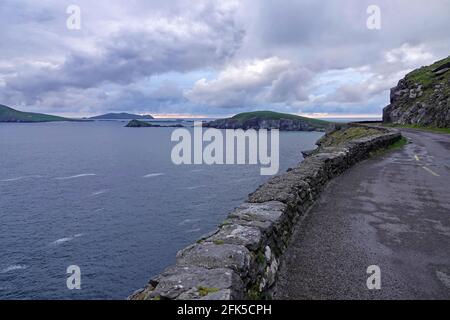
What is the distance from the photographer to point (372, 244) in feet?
24.7

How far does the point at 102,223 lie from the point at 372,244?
34.2 m

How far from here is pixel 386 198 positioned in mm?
11406

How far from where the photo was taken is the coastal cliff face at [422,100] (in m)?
51.7

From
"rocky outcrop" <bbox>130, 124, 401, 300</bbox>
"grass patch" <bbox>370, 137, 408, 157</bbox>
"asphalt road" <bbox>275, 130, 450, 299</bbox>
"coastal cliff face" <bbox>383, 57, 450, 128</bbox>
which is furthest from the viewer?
"coastal cliff face" <bbox>383, 57, 450, 128</bbox>

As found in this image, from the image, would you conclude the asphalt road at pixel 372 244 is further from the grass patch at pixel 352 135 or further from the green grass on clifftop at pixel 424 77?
the green grass on clifftop at pixel 424 77

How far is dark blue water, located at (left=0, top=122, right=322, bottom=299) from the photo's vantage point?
25.5 m

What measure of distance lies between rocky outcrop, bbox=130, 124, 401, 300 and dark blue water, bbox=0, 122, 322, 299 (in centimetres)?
1905

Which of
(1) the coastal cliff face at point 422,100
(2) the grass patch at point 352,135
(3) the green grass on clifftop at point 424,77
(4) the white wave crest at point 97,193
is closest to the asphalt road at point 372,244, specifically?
(2) the grass patch at point 352,135

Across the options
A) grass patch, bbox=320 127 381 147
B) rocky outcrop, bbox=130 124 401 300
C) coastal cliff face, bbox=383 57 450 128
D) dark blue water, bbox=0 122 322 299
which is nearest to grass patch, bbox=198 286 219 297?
rocky outcrop, bbox=130 124 401 300

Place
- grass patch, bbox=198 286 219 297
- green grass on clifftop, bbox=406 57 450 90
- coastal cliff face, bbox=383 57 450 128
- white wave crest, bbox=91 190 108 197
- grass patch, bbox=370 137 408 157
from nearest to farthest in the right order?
1. grass patch, bbox=198 286 219 297
2. grass patch, bbox=370 137 408 157
3. white wave crest, bbox=91 190 108 197
4. coastal cliff face, bbox=383 57 450 128
5. green grass on clifftop, bbox=406 57 450 90

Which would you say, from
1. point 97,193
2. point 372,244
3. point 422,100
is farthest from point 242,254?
point 422,100

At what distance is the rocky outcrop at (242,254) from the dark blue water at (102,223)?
19.0 meters

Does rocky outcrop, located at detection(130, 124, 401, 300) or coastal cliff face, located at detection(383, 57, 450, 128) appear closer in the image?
rocky outcrop, located at detection(130, 124, 401, 300)

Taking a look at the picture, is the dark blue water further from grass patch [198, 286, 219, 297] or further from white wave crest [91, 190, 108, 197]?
grass patch [198, 286, 219, 297]
